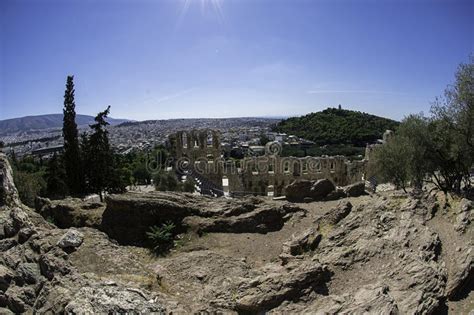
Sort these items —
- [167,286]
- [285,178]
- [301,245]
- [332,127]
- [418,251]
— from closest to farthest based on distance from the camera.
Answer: [418,251], [167,286], [301,245], [285,178], [332,127]

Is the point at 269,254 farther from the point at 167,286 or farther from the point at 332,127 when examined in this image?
the point at 332,127

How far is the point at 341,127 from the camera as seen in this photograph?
411ft

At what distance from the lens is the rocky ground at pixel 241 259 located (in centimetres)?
936

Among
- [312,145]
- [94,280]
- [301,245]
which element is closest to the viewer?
[94,280]

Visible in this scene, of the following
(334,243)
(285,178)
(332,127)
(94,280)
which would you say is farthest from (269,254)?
(332,127)

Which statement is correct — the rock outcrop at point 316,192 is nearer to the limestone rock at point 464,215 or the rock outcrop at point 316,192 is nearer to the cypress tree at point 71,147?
the limestone rock at point 464,215

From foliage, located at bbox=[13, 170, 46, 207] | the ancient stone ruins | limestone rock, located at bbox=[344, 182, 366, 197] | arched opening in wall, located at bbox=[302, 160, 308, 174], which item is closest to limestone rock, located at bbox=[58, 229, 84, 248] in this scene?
limestone rock, located at bbox=[344, 182, 366, 197]

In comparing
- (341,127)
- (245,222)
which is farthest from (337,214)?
(341,127)

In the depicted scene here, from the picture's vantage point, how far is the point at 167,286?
1245 centimetres

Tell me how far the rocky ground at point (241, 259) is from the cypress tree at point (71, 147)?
19.0 meters

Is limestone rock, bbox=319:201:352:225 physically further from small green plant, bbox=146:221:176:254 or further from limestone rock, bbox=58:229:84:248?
limestone rock, bbox=58:229:84:248

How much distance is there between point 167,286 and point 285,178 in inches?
1161

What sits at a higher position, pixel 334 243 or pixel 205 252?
pixel 334 243

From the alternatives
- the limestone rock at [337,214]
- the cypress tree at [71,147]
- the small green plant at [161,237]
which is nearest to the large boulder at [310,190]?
the limestone rock at [337,214]
